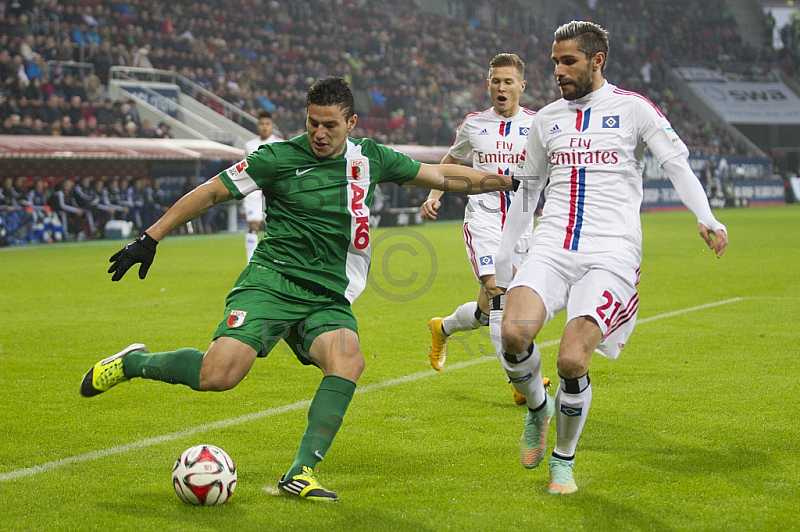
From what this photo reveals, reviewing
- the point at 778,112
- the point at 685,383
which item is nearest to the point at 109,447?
the point at 685,383

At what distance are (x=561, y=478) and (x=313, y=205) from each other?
1762 mm

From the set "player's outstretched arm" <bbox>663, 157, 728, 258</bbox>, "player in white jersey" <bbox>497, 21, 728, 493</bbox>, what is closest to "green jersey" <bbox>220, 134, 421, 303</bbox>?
"player in white jersey" <bbox>497, 21, 728, 493</bbox>

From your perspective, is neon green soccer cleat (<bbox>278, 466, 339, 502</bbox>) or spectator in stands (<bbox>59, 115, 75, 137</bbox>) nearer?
neon green soccer cleat (<bbox>278, 466, 339, 502</bbox>)

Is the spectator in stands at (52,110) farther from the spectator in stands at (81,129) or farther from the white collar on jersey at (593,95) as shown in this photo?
the white collar on jersey at (593,95)

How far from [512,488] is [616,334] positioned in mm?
888

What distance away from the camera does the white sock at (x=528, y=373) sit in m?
4.56

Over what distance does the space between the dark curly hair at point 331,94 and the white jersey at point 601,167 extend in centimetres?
106

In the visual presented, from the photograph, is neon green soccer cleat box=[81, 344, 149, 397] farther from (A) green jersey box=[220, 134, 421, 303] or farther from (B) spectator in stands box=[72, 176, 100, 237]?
(B) spectator in stands box=[72, 176, 100, 237]

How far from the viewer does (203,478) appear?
395 centimetres

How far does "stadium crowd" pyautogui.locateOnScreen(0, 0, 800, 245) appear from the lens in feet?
77.9

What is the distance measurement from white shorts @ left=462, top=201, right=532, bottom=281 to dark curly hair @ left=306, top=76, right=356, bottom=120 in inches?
88.8

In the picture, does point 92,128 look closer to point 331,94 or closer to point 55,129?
point 55,129

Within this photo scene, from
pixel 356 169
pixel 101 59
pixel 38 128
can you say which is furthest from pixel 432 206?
pixel 101 59

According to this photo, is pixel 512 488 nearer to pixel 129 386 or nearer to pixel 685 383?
pixel 685 383
